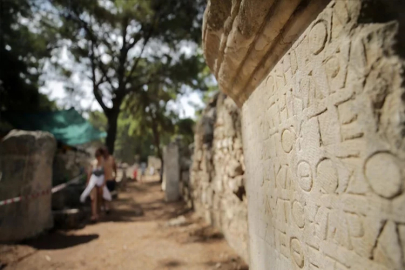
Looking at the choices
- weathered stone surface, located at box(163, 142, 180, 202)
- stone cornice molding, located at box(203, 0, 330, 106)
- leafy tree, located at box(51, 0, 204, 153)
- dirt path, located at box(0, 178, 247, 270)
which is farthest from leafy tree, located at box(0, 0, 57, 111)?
stone cornice molding, located at box(203, 0, 330, 106)

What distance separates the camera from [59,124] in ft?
27.3

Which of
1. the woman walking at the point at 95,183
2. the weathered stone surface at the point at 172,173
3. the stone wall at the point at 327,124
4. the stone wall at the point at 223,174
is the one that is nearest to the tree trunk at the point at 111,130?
the weathered stone surface at the point at 172,173

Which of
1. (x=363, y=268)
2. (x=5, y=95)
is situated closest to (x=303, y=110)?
(x=363, y=268)

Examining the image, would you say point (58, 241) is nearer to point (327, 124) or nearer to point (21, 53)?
point (327, 124)

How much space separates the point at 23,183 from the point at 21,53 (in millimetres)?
7397

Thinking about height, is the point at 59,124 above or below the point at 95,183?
above

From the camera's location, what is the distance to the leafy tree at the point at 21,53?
8109 millimetres

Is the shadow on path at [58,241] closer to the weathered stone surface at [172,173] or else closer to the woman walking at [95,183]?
the woman walking at [95,183]

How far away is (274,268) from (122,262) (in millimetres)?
2122

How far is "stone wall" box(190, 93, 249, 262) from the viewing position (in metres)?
2.64

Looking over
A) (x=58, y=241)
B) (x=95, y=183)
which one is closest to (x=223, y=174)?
(x=58, y=241)

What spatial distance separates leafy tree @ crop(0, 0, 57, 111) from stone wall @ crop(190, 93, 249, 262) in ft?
25.3

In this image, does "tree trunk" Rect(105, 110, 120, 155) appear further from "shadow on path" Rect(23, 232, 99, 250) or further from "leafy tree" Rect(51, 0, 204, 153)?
"shadow on path" Rect(23, 232, 99, 250)

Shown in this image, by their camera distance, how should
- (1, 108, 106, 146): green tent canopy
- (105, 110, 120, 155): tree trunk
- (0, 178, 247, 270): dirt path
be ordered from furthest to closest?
(105, 110, 120, 155): tree trunk
(1, 108, 106, 146): green tent canopy
(0, 178, 247, 270): dirt path
